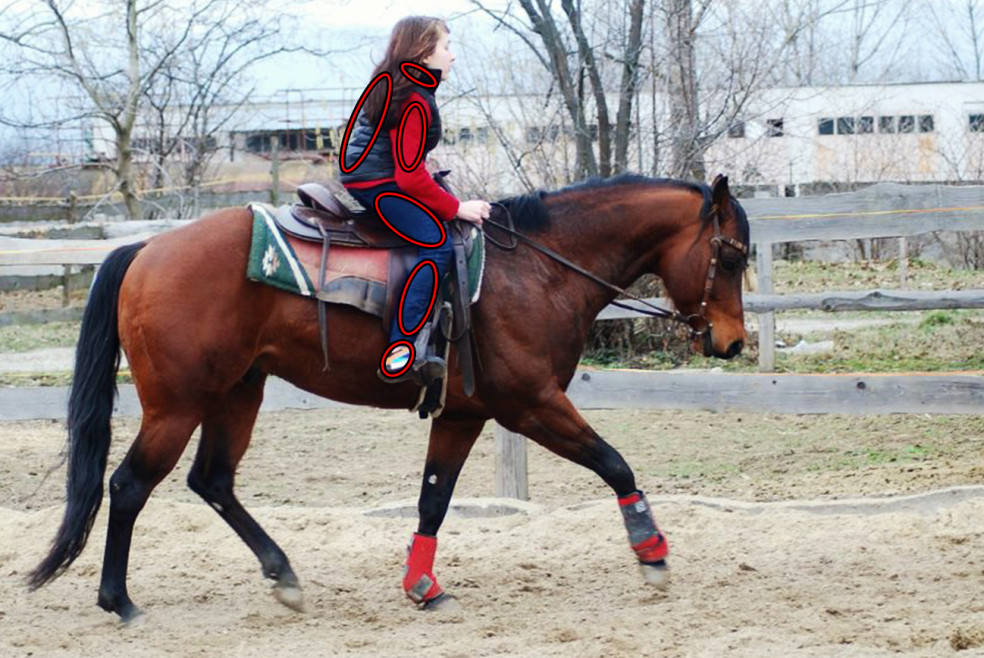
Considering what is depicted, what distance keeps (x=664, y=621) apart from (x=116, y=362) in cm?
264

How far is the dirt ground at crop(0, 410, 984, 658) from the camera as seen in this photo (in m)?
4.50

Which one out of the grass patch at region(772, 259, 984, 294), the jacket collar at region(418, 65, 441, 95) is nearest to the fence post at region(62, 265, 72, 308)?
the grass patch at region(772, 259, 984, 294)

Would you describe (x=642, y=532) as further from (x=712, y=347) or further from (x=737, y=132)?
(x=737, y=132)

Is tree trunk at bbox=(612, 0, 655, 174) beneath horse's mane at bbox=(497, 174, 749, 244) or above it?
above

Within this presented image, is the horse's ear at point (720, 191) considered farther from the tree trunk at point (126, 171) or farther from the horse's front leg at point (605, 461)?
the tree trunk at point (126, 171)

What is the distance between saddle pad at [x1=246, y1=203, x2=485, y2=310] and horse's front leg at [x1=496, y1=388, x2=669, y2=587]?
59 cm

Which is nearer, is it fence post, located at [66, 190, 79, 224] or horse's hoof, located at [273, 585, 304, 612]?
horse's hoof, located at [273, 585, 304, 612]

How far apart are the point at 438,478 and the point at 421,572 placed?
442mm

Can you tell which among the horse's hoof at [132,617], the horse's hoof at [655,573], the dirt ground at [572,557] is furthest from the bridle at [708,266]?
the horse's hoof at [132,617]

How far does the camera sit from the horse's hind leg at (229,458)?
526cm

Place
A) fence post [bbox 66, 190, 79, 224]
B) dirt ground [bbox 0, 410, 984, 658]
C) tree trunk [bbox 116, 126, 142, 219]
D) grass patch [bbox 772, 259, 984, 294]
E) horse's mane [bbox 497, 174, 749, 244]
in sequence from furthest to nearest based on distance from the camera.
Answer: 1. fence post [bbox 66, 190, 79, 224]
2. tree trunk [bbox 116, 126, 142, 219]
3. grass patch [bbox 772, 259, 984, 294]
4. horse's mane [bbox 497, 174, 749, 244]
5. dirt ground [bbox 0, 410, 984, 658]

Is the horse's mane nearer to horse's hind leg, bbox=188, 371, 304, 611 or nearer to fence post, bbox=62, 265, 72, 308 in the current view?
horse's hind leg, bbox=188, 371, 304, 611

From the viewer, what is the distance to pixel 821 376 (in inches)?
273

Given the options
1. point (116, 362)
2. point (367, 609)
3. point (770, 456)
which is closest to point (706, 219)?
point (367, 609)
